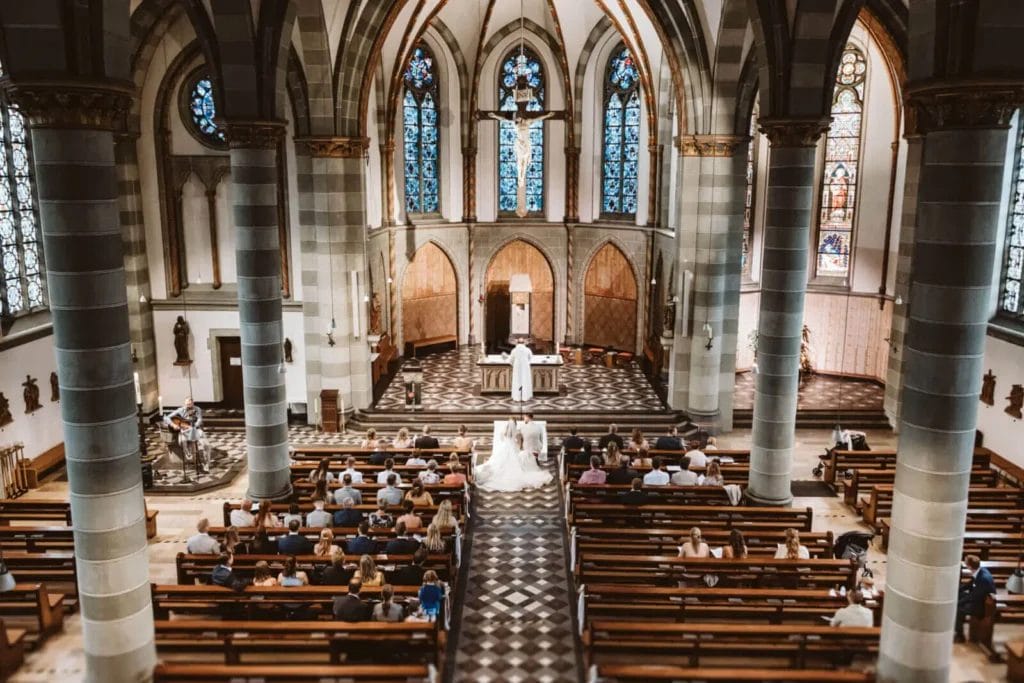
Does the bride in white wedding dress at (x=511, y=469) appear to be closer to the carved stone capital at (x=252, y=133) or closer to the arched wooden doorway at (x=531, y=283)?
the carved stone capital at (x=252, y=133)

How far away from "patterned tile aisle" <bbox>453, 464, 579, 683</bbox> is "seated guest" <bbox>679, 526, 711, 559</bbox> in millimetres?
1959

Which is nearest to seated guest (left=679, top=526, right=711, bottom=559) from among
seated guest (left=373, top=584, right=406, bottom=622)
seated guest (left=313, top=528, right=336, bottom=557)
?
seated guest (left=373, top=584, right=406, bottom=622)

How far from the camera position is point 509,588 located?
13.6 metres

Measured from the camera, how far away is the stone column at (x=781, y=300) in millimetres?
14758

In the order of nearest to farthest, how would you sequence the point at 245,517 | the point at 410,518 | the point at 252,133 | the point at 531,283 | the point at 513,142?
1. the point at 410,518
2. the point at 245,517
3. the point at 252,133
4. the point at 513,142
5. the point at 531,283

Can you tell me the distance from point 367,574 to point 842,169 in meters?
21.4

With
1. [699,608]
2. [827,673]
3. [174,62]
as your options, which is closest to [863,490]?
[699,608]

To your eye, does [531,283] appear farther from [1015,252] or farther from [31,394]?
[31,394]

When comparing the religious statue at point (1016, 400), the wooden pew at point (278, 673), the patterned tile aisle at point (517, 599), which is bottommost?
the patterned tile aisle at point (517, 599)

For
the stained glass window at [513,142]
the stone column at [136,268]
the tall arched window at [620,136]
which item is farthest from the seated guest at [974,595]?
the stained glass window at [513,142]

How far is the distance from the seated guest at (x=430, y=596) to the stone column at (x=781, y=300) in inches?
293

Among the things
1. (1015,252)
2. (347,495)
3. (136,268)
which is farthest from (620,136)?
(347,495)

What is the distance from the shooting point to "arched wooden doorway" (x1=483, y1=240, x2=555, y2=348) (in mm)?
32406

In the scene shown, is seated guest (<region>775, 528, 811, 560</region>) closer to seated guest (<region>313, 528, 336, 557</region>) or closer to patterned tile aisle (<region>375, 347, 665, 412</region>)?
seated guest (<region>313, 528, 336, 557</region>)
